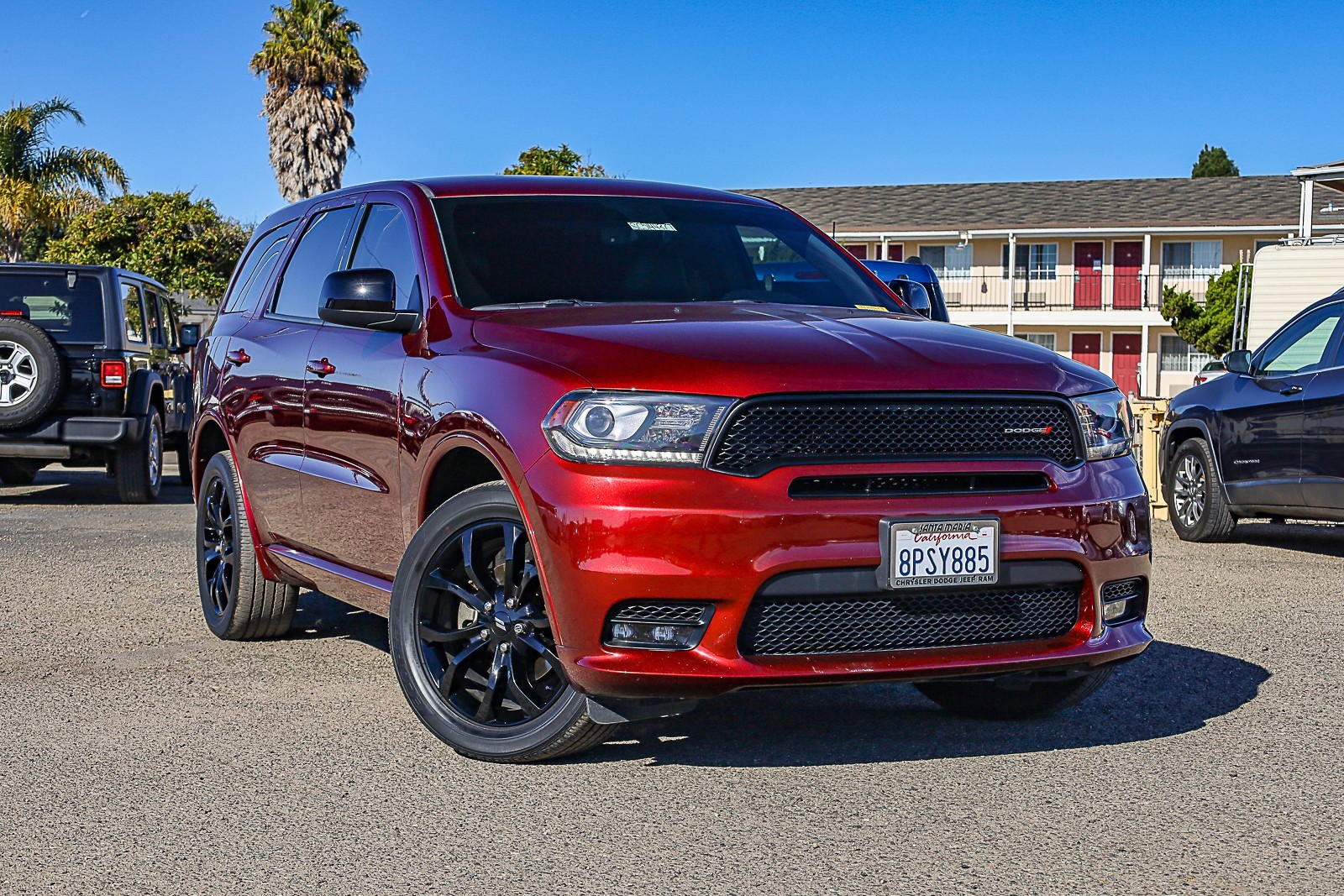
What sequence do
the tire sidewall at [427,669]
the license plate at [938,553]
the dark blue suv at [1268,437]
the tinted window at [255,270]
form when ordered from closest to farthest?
the license plate at [938,553] < the tire sidewall at [427,669] < the tinted window at [255,270] < the dark blue suv at [1268,437]

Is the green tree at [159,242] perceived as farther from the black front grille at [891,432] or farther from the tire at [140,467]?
the black front grille at [891,432]

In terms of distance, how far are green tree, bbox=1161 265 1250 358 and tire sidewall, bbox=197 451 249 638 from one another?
3508cm

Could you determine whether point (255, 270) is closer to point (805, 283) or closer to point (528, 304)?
→ point (528, 304)

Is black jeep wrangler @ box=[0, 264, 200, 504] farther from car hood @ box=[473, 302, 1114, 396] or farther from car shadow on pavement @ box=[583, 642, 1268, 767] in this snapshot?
car hood @ box=[473, 302, 1114, 396]

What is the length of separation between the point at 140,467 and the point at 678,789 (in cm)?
1027

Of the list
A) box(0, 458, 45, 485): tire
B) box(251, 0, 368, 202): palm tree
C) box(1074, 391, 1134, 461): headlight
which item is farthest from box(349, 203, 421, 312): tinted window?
box(251, 0, 368, 202): palm tree

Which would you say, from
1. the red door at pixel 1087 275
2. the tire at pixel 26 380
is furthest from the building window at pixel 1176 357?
the tire at pixel 26 380

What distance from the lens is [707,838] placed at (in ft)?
12.9

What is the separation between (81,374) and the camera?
12984 millimetres

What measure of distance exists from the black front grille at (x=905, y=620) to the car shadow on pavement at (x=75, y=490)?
1090 centimetres

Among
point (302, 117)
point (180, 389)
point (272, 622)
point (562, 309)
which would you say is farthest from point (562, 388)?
point (302, 117)

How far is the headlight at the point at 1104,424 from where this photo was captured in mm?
4590

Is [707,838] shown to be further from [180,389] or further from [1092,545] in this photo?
[180,389]

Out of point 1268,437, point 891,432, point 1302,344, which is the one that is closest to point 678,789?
point 891,432
